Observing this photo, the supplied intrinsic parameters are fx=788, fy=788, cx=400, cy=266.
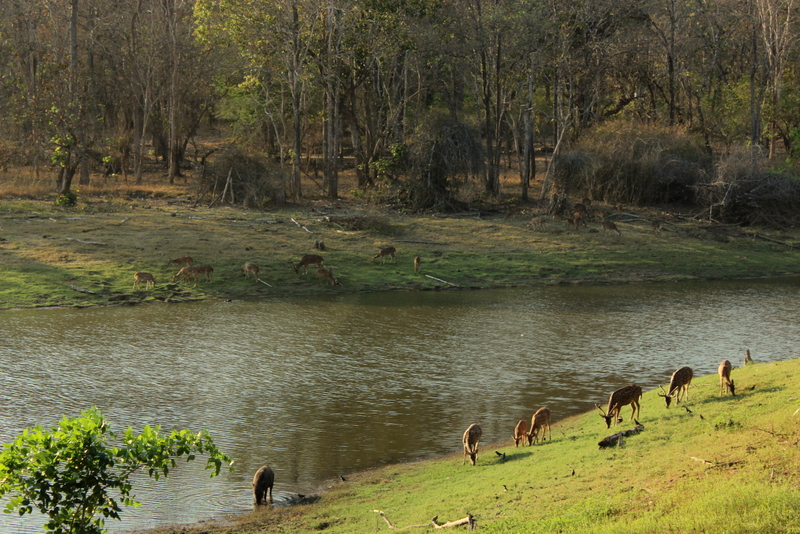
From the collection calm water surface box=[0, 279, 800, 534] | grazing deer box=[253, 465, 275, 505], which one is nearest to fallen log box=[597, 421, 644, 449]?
calm water surface box=[0, 279, 800, 534]

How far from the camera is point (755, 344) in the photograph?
16875 mm

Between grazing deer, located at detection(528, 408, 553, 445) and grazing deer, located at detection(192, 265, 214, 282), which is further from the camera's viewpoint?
grazing deer, located at detection(192, 265, 214, 282)

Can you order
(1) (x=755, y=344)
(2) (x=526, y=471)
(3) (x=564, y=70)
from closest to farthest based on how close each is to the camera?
(2) (x=526, y=471)
(1) (x=755, y=344)
(3) (x=564, y=70)

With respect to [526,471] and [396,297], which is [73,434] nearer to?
[526,471]

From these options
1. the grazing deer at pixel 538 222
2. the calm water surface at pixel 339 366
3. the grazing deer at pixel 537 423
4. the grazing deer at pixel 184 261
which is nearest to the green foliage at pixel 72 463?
the calm water surface at pixel 339 366

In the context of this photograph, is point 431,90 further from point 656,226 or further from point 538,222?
point 656,226

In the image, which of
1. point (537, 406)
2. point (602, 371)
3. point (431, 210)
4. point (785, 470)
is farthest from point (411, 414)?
point (431, 210)

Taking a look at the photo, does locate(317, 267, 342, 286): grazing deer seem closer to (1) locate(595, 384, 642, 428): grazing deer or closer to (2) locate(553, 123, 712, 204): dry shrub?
(1) locate(595, 384, 642, 428): grazing deer

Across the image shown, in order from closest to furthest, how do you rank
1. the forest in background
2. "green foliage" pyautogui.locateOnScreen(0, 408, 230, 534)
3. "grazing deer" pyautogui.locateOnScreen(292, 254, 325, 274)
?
"green foliage" pyautogui.locateOnScreen(0, 408, 230, 534) → "grazing deer" pyautogui.locateOnScreen(292, 254, 325, 274) → the forest in background

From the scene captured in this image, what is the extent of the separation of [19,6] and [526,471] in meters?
44.9

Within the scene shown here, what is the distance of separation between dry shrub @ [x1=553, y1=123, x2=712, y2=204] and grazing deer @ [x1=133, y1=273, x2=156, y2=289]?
21179 millimetres

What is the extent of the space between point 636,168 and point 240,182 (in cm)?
1777

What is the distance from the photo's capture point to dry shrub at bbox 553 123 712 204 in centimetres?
3566

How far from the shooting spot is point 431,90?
48812 millimetres
